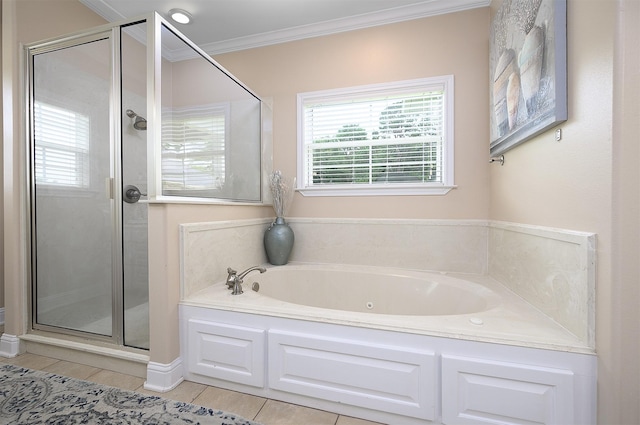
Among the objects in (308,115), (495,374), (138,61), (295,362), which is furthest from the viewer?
(308,115)

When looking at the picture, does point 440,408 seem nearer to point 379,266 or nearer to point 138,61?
point 379,266

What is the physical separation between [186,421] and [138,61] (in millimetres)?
1824

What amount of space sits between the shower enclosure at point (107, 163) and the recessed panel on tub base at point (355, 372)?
0.86 m

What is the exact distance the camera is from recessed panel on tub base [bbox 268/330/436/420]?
3.90ft

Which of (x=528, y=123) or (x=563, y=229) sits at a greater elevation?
(x=528, y=123)

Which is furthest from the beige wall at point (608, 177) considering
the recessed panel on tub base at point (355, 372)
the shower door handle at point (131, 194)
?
the shower door handle at point (131, 194)

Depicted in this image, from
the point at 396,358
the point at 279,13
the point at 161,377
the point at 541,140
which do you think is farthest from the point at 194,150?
the point at 541,140

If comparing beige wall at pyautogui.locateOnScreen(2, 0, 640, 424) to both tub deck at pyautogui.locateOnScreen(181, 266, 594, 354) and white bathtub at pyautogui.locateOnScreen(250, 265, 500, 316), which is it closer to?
tub deck at pyautogui.locateOnScreen(181, 266, 594, 354)

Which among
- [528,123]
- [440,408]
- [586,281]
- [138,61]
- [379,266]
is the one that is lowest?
[440,408]

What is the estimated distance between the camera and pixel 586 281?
1044 mm

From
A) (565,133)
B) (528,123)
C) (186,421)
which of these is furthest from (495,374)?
(186,421)

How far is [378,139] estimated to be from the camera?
2422mm

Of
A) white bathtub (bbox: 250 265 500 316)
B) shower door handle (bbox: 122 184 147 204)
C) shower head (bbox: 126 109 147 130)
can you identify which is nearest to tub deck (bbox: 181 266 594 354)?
white bathtub (bbox: 250 265 500 316)

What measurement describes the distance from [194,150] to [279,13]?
1321 mm
